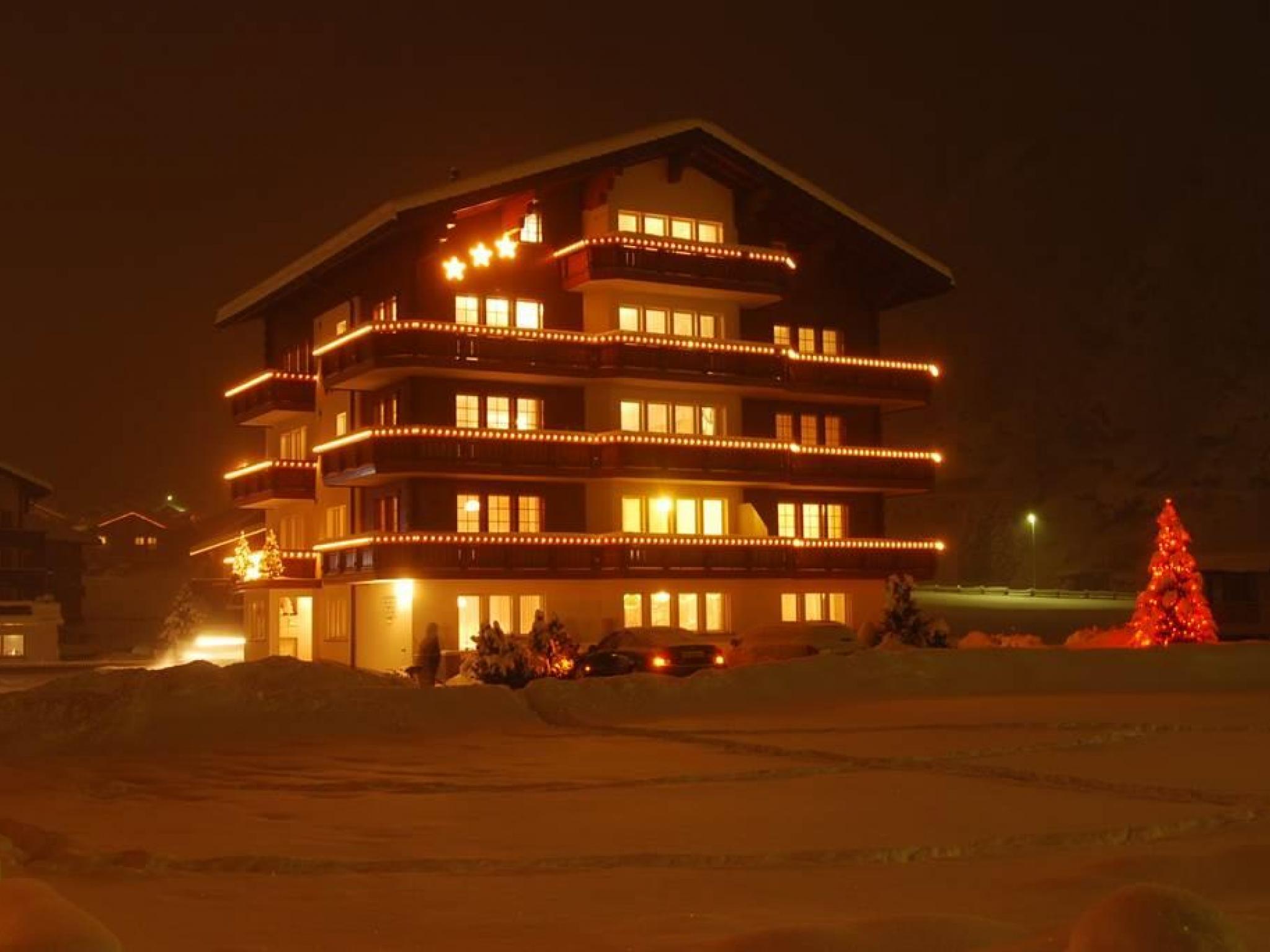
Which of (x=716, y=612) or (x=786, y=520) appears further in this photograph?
(x=786, y=520)

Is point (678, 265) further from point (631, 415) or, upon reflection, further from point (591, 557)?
point (591, 557)

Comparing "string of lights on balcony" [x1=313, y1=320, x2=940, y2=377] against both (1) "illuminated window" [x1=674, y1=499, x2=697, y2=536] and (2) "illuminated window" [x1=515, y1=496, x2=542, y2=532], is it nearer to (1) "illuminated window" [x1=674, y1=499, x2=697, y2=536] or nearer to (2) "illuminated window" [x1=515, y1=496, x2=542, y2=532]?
(1) "illuminated window" [x1=674, y1=499, x2=697, y2=536]

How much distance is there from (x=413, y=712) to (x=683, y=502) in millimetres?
29761

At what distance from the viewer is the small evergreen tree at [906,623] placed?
48469 millimetres

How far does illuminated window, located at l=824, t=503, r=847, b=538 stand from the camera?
58.6 m

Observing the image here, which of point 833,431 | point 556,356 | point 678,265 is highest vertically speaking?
point 678,265

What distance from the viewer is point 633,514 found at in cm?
5359

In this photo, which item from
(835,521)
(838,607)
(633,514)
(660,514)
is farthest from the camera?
(835,521)

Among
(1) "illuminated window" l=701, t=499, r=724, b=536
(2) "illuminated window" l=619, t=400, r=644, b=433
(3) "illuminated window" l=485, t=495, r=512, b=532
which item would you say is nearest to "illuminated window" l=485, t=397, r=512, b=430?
(3) "illuminated window" l=485, t=495, r=512, b=532

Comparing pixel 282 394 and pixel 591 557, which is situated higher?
pixel 282 394

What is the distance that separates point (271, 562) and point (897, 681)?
32.0 m

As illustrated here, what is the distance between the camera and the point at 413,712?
2525cm

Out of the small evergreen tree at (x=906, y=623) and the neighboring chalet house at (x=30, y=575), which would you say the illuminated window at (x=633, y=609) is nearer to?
the small evergreen tree at (x=906, y=623)

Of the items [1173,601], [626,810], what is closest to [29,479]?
[1173,601]
